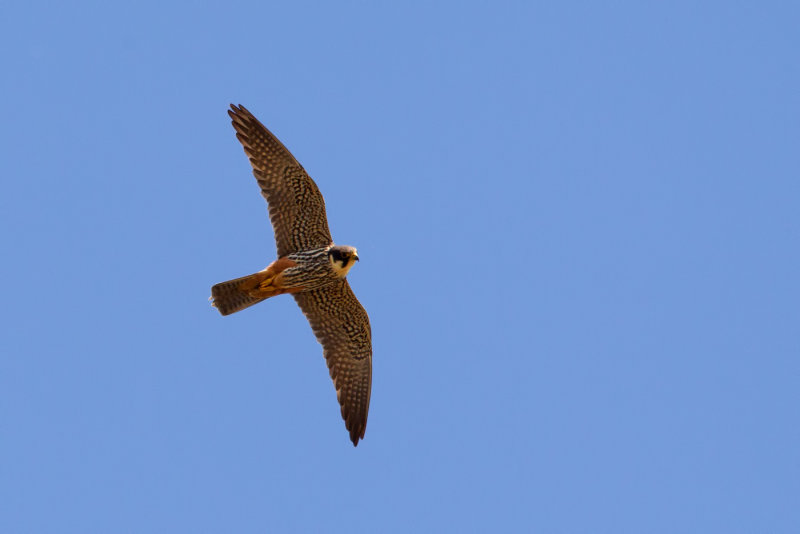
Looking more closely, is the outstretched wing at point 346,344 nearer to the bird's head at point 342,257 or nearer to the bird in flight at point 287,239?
the bird in flight at point 287,239

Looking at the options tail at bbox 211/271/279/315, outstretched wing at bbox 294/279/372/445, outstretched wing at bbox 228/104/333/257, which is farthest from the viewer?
outstretched wing at bbox 294/279/372/445

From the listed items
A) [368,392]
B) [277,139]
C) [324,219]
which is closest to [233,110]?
[277,139]

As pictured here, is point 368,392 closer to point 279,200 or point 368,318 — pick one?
point 368,318

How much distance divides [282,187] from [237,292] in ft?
4.65

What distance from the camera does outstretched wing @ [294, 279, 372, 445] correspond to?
12.8m

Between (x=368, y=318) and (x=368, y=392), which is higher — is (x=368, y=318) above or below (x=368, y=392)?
above

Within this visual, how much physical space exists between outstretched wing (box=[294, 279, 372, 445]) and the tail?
86 centimetres

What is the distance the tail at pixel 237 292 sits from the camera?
11945 mm

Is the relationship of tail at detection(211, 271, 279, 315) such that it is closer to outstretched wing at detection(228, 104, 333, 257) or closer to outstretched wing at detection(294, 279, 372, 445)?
outstretched wing at detection(228, 104, 333, 257)

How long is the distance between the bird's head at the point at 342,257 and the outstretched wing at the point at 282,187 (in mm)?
367

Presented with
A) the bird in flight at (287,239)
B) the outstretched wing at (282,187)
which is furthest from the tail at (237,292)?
the outstretched wing at (282,187)

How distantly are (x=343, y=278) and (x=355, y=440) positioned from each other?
216cm

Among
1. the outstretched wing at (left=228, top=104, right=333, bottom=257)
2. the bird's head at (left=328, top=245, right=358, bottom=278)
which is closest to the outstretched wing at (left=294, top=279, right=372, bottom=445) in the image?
the bird's head at (left=328, top=245, right=358, bottom=278)

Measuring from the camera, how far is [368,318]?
12984mm
